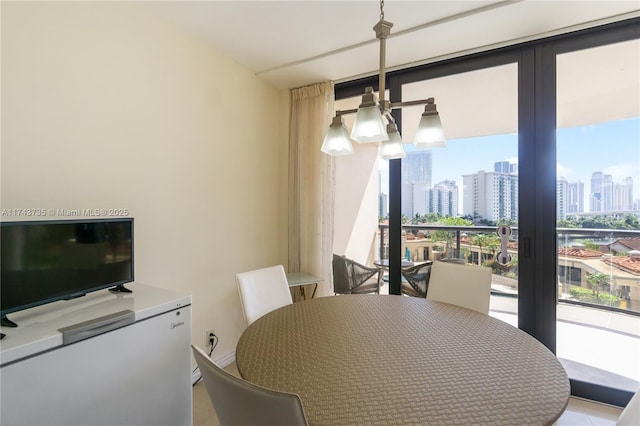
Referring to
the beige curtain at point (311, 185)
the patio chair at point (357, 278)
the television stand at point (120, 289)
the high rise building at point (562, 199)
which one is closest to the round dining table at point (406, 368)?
the television stand at point (120, 289)

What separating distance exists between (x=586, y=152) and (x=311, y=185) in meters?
2.24

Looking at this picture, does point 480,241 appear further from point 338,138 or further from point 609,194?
point 338,138

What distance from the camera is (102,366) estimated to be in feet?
4.16

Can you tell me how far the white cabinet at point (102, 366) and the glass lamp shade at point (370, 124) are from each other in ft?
4.20

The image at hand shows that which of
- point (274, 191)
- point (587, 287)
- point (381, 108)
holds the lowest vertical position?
point (587, 287)

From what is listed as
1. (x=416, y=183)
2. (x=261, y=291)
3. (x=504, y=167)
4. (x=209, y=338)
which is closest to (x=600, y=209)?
(x=504, y=167)

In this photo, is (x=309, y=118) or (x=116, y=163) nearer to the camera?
(x=116, y=163)

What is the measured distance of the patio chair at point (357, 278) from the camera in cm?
311

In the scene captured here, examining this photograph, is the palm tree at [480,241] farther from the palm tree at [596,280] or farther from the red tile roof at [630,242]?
the red tile roof at [630,242]

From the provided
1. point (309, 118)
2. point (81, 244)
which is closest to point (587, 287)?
point (309, 118)

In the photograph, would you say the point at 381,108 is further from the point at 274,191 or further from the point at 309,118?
the point at 274,191

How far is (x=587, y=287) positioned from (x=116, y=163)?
3.42m

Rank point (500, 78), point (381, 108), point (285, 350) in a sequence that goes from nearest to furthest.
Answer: point (285, 350) → point (381, 108) → point (500, 78)

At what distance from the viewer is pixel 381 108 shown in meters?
1.37
